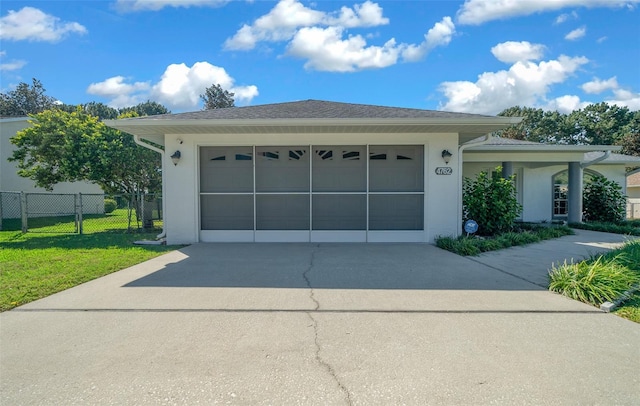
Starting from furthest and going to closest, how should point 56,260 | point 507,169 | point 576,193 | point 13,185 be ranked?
point 13,185, point 576,193, point 507,169, point 56,260

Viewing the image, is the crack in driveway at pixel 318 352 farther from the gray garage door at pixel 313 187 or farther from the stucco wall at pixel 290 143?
the stucco wall at pixel 290 143

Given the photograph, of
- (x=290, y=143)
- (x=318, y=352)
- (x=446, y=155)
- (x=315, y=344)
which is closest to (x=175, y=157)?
(x=290, y=143)

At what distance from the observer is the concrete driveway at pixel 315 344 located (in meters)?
2.40

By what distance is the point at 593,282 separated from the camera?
4508mm

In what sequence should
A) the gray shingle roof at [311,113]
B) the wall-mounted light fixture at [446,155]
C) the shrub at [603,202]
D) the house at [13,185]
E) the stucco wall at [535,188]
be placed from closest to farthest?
the gray shingle roof at [311,113]
the wall-mounted light fixture at [446,155]
the shrub at [603,202]
the stucco wall at [535,188]
the house at [13,185]

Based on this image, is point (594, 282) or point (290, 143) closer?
point (594, 282)

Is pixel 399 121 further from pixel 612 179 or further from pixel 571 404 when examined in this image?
pixel 612 179

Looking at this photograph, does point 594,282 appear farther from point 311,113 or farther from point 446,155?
point 311,113

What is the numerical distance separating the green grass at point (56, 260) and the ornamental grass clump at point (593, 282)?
7.04 m

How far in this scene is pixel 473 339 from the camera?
3244 mm

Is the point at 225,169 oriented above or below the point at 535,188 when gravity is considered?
above

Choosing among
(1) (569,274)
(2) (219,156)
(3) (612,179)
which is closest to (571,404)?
(1) (569,274)

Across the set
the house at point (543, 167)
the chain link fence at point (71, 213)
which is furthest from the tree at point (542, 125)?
the chain link fence at point (71, 213)

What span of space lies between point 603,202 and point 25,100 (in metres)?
55.1
